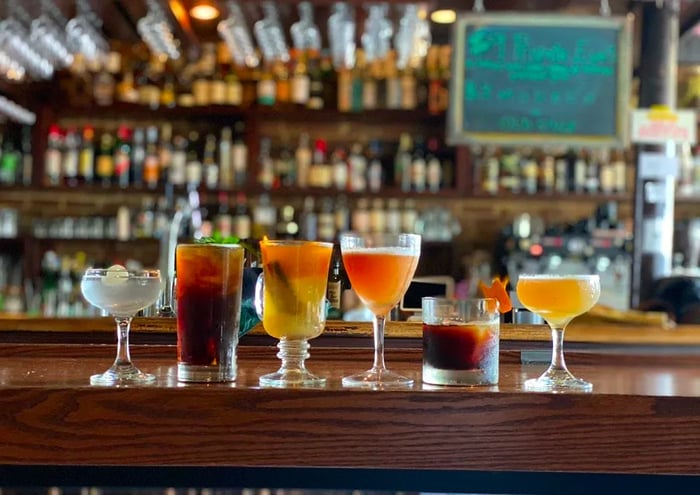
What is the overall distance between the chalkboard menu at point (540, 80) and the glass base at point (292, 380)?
263cm

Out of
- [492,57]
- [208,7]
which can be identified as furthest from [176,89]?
[492,57]

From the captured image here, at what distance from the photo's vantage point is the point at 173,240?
3.95 meters

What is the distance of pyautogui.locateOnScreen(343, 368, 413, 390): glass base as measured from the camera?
3.13 feet

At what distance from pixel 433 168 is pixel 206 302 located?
3.75 meters

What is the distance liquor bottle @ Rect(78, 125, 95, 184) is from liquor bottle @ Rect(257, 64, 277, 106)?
3.01 feet

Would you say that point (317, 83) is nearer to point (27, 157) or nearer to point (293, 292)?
point (27, 157)

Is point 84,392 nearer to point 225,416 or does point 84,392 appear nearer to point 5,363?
point 225,416

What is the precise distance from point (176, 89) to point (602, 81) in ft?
7.50

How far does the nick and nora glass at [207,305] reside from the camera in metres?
1.02

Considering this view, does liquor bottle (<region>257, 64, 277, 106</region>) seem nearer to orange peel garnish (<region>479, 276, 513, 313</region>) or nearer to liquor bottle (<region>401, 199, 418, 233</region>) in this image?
liquor bottle (<region>401, 199, 418, 233</region>)

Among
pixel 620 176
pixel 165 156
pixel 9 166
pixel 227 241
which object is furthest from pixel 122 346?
pixel 620 176

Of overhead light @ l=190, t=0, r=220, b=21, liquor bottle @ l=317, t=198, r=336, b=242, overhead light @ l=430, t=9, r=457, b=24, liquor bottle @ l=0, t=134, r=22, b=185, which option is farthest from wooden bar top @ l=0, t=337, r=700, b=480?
liquor bottle @ l=0, t=134, r=22, b=185

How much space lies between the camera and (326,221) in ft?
15.6

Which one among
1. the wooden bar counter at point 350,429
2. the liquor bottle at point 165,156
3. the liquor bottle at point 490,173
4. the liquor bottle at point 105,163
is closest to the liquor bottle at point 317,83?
the liquor bottle at point 165,156
